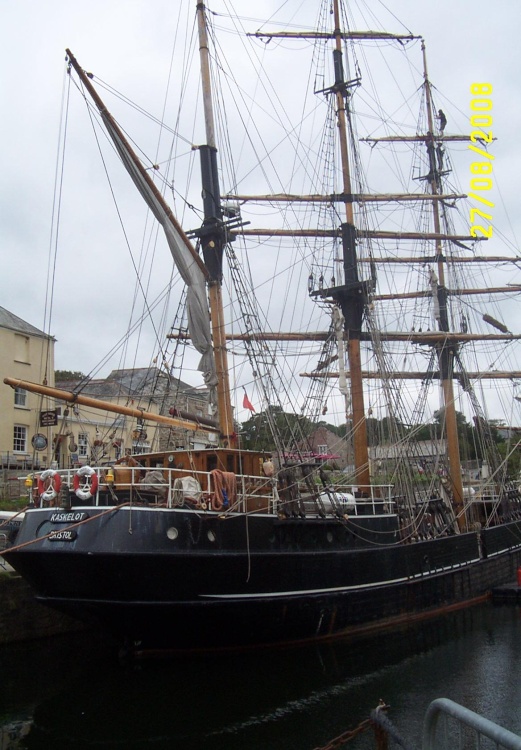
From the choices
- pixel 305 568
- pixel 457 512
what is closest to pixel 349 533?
pixel 305 568

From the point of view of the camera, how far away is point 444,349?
39.0 meters

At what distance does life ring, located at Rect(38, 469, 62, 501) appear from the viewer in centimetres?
1703

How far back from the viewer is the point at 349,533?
21.3 m

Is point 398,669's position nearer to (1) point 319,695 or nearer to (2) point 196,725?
(1) point 319,695

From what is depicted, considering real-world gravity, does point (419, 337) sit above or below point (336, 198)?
below

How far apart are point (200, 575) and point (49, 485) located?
4380 millimetres

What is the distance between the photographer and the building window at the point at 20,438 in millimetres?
35969

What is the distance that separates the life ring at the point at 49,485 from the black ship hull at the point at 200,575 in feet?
1.25

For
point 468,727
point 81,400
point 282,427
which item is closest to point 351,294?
Result: point 282,427

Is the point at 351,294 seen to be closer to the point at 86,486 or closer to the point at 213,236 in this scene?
the point at 213,236

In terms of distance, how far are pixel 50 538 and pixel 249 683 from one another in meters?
5.60

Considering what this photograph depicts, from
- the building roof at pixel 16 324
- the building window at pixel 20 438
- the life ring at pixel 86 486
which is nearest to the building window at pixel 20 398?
the building window at pixel 20 438

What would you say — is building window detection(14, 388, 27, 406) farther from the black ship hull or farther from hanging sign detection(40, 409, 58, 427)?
the black ship hull

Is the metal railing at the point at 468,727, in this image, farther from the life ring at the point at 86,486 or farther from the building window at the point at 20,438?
the building window at the point at 20,438
